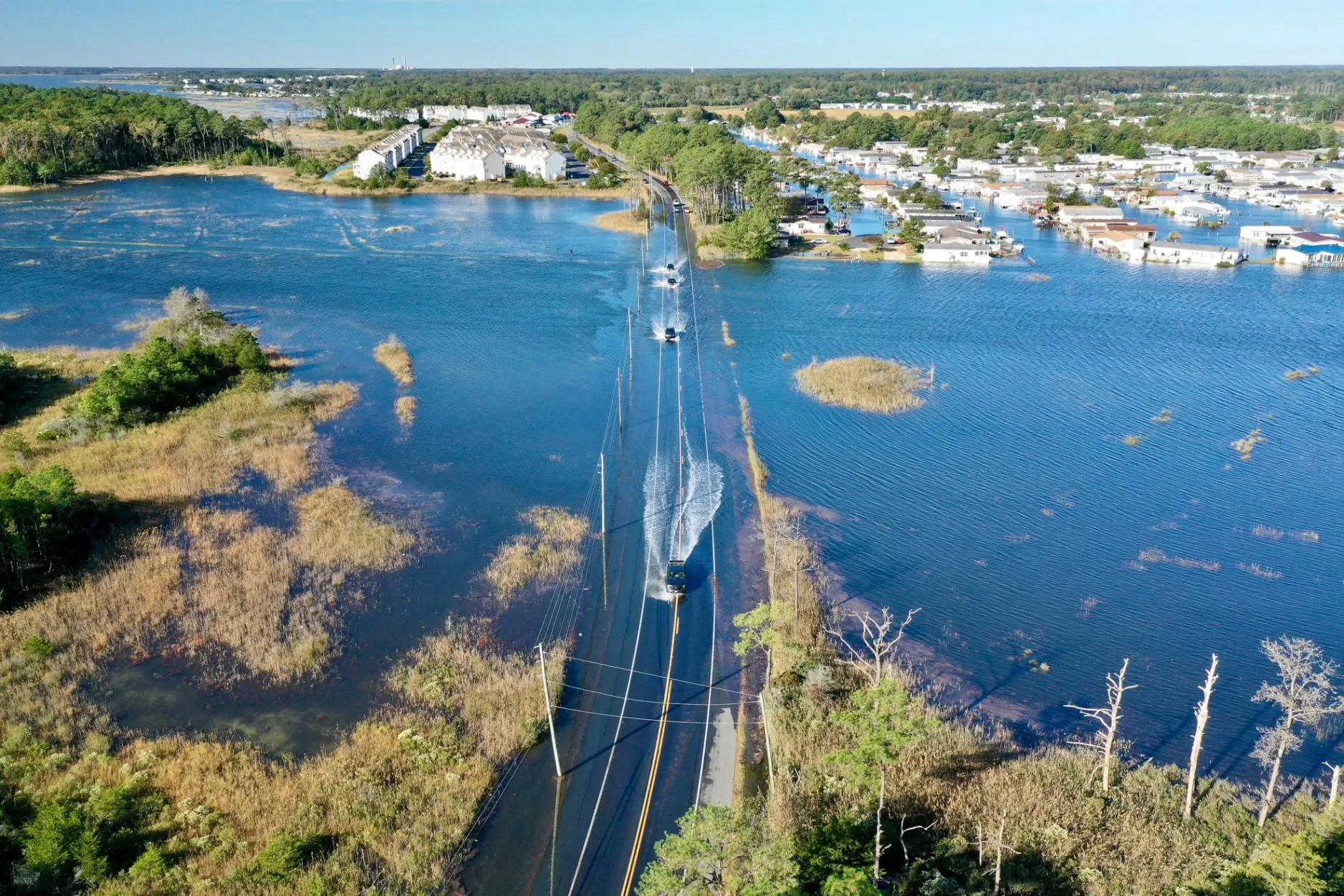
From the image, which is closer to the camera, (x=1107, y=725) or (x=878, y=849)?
(x=878, y=849)

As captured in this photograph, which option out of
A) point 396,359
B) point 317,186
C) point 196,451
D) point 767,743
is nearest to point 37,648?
point 196,451

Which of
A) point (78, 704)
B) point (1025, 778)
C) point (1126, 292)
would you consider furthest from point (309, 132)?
point (1025, 778)

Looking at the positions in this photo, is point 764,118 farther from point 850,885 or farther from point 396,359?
point 850,885

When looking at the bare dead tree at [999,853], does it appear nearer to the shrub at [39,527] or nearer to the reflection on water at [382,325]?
the reflection on water at [382,325]

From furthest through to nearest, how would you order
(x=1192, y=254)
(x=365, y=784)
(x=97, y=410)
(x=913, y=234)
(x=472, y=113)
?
(x=472, y=113) → (x=913, y=234) → (x=1192, y=254) → (x=97, y=410) → (x=365, y=784)

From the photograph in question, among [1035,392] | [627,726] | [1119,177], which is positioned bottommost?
[627,726]

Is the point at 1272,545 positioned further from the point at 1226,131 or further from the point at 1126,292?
the point at 1226,131
